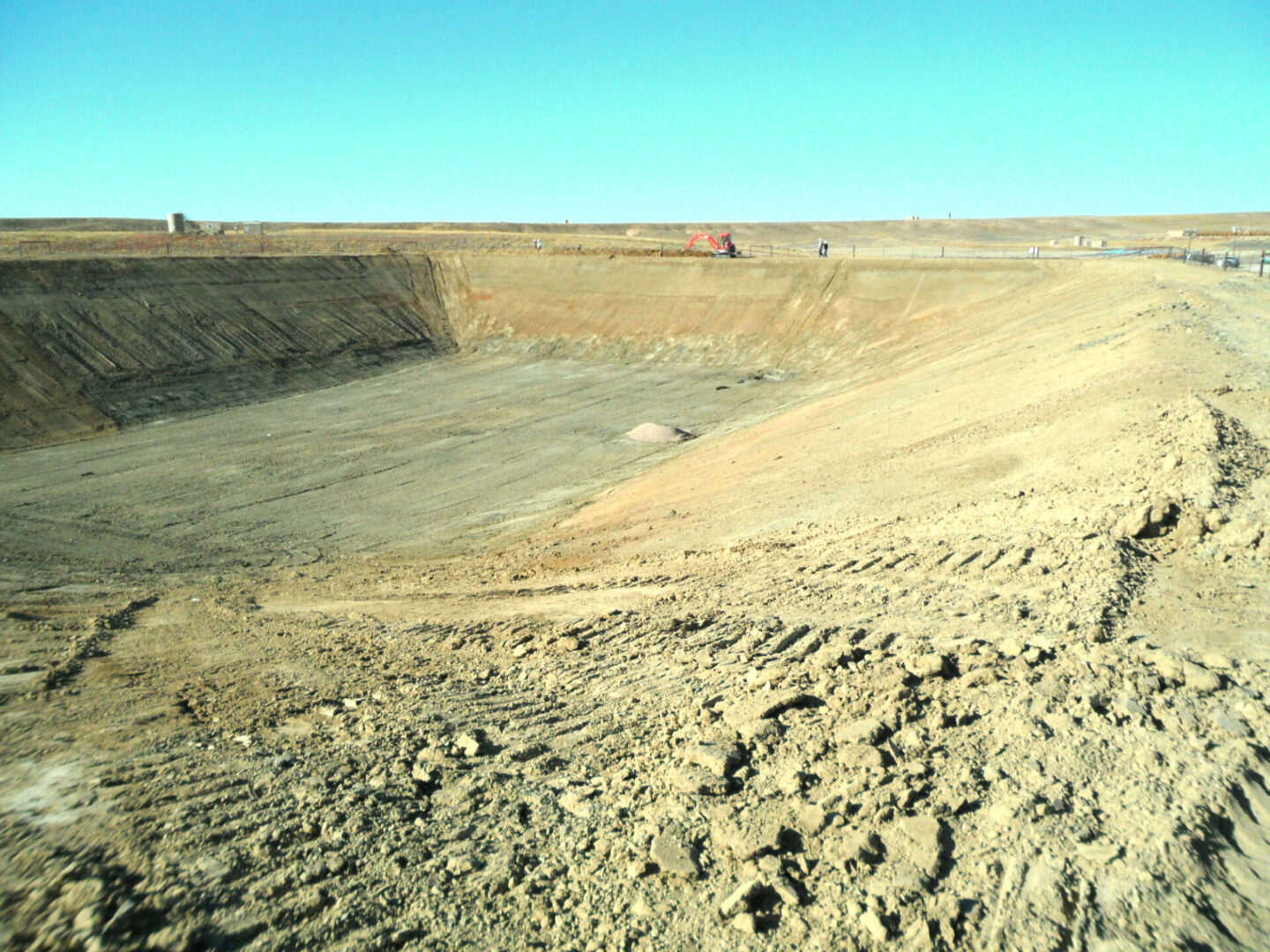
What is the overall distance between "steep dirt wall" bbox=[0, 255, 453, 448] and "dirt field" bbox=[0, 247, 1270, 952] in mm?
8975

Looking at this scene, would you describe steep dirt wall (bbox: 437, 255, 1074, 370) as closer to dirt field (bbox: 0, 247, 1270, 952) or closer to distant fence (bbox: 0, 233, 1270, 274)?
distant fence (bbox: 0, 233, 1270, 274)

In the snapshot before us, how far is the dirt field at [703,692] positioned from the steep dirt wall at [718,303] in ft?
49.6

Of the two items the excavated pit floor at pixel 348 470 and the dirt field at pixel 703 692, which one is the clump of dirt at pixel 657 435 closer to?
the excavated pit floor at pixel 348 470

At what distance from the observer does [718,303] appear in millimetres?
41656

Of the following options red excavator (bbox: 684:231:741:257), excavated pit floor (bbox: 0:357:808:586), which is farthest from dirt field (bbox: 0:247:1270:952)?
red excavator (bbox: 684:231:741:257)

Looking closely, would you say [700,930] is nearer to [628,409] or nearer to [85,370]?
[628,409]

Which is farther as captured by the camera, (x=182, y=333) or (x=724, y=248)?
(x=724, y=248)

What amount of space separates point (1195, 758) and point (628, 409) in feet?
83.4

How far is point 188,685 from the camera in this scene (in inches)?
334

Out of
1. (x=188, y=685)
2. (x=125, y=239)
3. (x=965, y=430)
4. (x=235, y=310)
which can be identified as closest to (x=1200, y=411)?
(x=965, y=430)

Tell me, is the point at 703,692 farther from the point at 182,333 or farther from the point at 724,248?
the point at 724,248

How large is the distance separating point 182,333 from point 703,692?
3322 cm

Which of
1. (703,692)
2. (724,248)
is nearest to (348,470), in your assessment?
(703,692)

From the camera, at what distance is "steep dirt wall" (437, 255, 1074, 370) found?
36000mm
